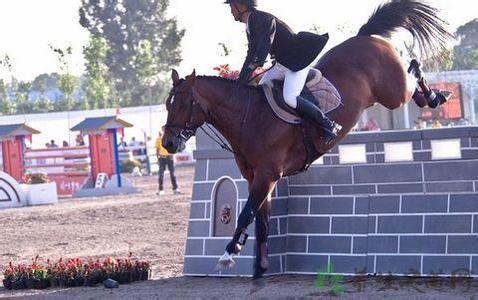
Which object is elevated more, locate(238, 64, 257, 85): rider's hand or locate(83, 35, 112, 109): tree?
locate(83, 35, 112, 109): tree

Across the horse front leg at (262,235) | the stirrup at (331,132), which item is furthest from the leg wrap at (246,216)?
the stirrup at (331,132)

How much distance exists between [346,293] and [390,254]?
40.2 inches

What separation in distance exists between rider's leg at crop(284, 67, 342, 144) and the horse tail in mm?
1253

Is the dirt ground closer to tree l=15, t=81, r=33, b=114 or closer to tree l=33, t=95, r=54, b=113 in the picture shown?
tree l=15, t=81, r=33, b=114

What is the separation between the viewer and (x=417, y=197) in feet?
27.1

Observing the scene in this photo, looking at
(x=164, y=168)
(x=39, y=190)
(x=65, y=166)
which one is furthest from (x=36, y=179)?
(x=65, y=166)

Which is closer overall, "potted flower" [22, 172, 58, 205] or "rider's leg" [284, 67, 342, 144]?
"rider's leg" [284, 67, 342, 144]

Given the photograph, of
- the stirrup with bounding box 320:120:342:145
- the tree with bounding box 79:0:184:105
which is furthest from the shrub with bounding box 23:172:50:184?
the tree with bounding box 79:0:184:105

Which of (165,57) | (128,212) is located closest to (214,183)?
(128,212)

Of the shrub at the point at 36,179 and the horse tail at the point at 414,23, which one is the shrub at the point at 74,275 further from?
the shrub at the point at 36,179

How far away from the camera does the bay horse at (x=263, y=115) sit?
26.5 ft

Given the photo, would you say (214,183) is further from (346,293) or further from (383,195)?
(346,293)

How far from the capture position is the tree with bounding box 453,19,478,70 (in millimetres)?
51684

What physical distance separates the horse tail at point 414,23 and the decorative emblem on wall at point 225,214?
80.2 inches
